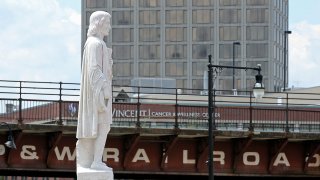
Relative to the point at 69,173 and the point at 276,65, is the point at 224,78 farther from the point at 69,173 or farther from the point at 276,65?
the point at 69,173

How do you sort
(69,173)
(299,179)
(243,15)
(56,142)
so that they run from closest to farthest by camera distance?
1. (56,142)
2. (69,173)
3. (299,179)
4. (243,15)

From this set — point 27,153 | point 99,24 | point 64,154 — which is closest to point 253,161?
point 64,154

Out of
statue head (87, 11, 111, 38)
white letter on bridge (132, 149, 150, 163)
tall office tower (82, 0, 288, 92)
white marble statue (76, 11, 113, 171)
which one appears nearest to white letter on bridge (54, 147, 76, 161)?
white letter on bridge (132, 149, 150, 163)

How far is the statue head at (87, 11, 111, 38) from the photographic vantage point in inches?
791

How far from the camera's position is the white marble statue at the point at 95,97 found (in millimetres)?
19703

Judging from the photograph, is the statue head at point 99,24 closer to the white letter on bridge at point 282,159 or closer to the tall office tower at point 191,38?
the white letter on bridge at point 282,159

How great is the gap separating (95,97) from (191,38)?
156 metres

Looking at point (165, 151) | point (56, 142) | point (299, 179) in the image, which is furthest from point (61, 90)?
point (299, 179)

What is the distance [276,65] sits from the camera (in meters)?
176

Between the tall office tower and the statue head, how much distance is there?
496 feet

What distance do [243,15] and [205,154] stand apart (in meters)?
131

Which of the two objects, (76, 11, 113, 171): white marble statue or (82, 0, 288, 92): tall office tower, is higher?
(82, 0, 288, 92): tall office tower

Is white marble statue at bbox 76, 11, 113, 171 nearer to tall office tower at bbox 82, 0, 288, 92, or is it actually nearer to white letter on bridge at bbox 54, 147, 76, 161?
white letter on bridge at bbox 54, 147, 76, 161

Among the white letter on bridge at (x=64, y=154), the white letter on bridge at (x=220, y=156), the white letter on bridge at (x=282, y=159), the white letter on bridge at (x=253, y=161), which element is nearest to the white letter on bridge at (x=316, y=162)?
the white letter on bridge at (x=282, y=159)
